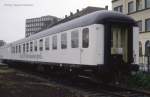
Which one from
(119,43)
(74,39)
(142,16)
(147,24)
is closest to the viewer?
(119,43)

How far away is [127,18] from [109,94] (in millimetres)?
3533

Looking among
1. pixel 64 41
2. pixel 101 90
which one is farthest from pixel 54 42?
pixel 101 90

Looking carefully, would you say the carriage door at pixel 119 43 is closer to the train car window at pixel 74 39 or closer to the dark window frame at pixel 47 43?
the train car window at pixel 74 39

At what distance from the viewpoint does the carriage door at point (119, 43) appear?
14141 mm

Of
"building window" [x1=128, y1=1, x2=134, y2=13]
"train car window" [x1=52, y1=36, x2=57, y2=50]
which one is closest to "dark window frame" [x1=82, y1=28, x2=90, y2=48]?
"train car window" [x1=52, y1=36, x2=57, y2=50]

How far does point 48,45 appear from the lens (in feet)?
66.3

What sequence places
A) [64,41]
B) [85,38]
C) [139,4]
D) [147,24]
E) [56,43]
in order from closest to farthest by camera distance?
1. [85,38]
2. [64,41]
3. [56,43]
4. [147,24]
5. [139,4]

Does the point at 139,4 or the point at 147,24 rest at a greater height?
the point at 139,4

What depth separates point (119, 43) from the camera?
14.6 metres

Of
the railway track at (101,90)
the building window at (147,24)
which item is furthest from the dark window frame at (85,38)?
the building window at (147,24)

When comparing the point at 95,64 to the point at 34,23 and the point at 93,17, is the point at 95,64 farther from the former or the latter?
the point at 34,23

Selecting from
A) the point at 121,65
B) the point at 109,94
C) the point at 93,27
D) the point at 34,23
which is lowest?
the point at 109,94

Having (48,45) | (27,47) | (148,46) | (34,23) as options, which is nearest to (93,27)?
(48,45)

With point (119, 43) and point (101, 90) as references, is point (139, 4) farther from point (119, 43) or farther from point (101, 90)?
point (101, 90)
